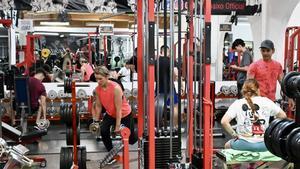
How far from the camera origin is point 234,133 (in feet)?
13.4

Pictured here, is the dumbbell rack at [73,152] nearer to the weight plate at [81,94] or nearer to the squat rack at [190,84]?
the squat rack at [190,84]

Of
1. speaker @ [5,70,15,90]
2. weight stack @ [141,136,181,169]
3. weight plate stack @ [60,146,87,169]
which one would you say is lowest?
weight plate stack @ [60,146,87,169]

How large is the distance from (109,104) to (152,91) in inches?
84.5

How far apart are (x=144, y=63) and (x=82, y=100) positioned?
4854mm

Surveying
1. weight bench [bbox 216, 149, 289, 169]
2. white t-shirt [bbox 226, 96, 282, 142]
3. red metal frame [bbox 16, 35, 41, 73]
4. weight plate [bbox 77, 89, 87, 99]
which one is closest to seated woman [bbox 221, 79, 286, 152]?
white t-shirt [bbox 226, 96, 282, 142]

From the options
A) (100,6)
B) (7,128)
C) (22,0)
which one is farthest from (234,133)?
(22,0)

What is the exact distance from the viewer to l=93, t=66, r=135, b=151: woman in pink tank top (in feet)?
16.5

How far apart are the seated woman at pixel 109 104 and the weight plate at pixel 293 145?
298 cm

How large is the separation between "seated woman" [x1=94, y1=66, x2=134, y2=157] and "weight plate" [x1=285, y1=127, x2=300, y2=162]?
298 cm

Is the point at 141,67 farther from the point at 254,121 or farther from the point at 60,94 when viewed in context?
the point at 60,94

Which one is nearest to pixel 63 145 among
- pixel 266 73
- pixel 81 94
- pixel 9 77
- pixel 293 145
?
pixel 9 77

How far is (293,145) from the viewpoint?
7.11 ft

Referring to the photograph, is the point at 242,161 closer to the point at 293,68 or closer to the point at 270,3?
the point at 293,68

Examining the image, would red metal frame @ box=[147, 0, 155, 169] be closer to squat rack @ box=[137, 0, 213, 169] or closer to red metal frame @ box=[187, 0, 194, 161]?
squat rack @ box=[137, 0, 213, 169]
